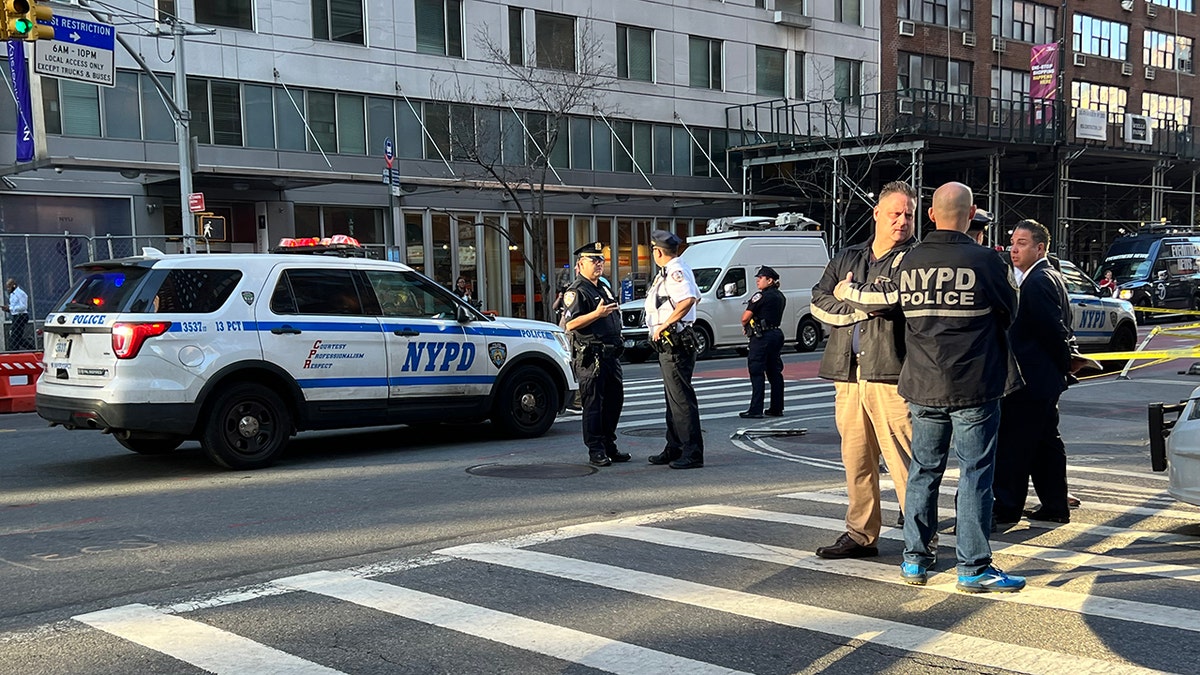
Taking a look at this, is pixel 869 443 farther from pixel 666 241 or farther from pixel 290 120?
pixel 290 120

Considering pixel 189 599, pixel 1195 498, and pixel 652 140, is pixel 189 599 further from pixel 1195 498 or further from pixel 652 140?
pixel 652 140

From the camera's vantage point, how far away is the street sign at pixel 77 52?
18516mm

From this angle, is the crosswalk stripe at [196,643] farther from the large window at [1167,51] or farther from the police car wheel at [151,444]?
the large window at [1167,51]

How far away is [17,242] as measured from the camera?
75.7 ft

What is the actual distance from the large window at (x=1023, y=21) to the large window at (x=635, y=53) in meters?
18.5

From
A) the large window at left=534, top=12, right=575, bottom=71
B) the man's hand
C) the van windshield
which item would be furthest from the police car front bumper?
the large window at left=534, top=12, right=575, bottom=71

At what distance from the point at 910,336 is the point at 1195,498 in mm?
2113

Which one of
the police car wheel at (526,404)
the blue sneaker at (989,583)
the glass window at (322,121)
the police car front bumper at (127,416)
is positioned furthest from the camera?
the glass window at (322,121)

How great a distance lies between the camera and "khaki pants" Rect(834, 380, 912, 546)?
5.61 meters

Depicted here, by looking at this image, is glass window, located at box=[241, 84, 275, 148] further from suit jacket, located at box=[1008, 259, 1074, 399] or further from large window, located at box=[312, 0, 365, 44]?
suit jacket, located at box=[1008, 259, 1074, 399]

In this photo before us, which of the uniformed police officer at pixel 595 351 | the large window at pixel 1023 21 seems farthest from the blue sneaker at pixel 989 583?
the large window at pixel 1023 21

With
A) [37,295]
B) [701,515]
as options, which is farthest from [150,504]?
[37,295]

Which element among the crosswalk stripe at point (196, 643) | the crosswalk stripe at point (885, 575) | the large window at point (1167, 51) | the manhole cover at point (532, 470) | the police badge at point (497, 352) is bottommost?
the manhole cover at point (532, 470)

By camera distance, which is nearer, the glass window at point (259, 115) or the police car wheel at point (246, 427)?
the police car wheel at point (246, 427)
